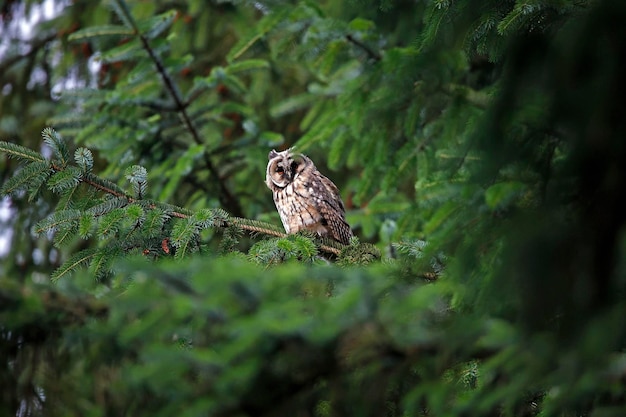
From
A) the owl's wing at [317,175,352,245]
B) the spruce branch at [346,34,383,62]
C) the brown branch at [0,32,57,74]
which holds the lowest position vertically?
the brown branch at [0,32,57,74]

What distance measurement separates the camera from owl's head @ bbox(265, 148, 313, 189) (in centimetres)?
440

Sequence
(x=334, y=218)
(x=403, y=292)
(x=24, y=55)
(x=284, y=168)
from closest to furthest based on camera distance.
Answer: (x=403, y=292) → (x=334, y=218) → (x=284, y=168) → (x=24, y=55)

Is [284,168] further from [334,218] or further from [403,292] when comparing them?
[403,292]

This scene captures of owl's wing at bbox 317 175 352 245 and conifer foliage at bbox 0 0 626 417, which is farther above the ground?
conifer foliage at bbox 0 0 626 417

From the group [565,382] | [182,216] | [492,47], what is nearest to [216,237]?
[182,216]

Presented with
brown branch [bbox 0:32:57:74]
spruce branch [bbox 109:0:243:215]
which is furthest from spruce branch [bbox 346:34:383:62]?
brown branch [bbox 0:32:57:74]

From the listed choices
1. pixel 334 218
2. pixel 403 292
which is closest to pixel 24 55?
pixel 334 218

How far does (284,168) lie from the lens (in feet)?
14.4

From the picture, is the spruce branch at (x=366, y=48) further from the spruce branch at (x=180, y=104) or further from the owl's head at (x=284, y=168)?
the spruce branch at (x=180, y=104)

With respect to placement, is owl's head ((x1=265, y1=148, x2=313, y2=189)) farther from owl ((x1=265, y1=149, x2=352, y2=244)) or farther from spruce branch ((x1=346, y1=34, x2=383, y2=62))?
spruce branch ((x1=346, y1=34, x2=383, y2=62))

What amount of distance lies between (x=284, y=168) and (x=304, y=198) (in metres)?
0.28

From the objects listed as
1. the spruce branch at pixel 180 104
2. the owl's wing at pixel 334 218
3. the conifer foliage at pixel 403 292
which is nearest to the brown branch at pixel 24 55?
the spruce branch at pixel 180 104

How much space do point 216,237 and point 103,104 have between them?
117 cm

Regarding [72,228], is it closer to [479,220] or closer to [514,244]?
[479,220]
